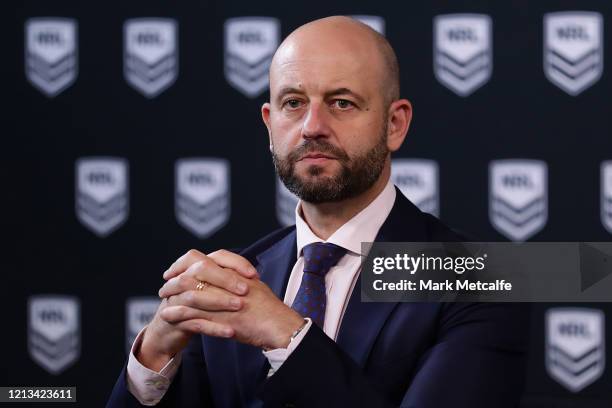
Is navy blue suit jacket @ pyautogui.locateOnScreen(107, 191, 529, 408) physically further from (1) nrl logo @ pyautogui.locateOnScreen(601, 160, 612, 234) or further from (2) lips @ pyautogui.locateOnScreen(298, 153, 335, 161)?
(1) nrl logo @ pyautogui.locateOnScreen(601, 160, 612, 234)

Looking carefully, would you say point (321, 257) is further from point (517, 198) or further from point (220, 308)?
point (517, 198)

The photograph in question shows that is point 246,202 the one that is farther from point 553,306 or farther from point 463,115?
point 553,306

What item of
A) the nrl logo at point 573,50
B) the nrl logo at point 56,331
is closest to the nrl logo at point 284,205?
the nrl logo at point 56,331

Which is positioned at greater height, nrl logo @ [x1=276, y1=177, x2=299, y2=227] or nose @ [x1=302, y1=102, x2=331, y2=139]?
nose @ [x1=302, y1=102, x2=331, y2=139]

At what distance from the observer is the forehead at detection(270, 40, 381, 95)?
130cm

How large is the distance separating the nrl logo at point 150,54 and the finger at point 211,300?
3.59ft

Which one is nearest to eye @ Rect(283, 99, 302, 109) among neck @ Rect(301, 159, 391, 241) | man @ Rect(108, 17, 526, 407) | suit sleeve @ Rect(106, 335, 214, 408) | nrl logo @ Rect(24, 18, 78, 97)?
man @ Rect(108, 17, 526, 407)

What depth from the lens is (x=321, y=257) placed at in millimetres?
1325

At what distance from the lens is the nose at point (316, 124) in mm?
1271

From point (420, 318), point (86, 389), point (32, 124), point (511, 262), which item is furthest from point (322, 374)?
point (32, 124)

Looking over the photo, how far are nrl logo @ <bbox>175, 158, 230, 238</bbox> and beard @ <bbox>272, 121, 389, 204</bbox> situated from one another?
2.83 feet

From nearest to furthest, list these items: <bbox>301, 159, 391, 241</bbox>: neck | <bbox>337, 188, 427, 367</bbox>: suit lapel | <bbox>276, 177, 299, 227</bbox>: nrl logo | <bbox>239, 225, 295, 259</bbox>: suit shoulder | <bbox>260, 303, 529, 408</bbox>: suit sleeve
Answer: <bbox>260, 303, 529, 408</bbox>: suit sleeve
<bbox>337, 188, 427, 367</bbox>: suit lapel
<bbox>301, 159, 391, 241</bbox>: neck
<bbox>239, 225, 295, 259</bbox>: suit shoulder
<bbox>276, 177, 299, 227</bbox>: nrl logo

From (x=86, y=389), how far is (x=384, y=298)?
1.16 meters

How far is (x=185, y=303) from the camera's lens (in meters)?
1.21
